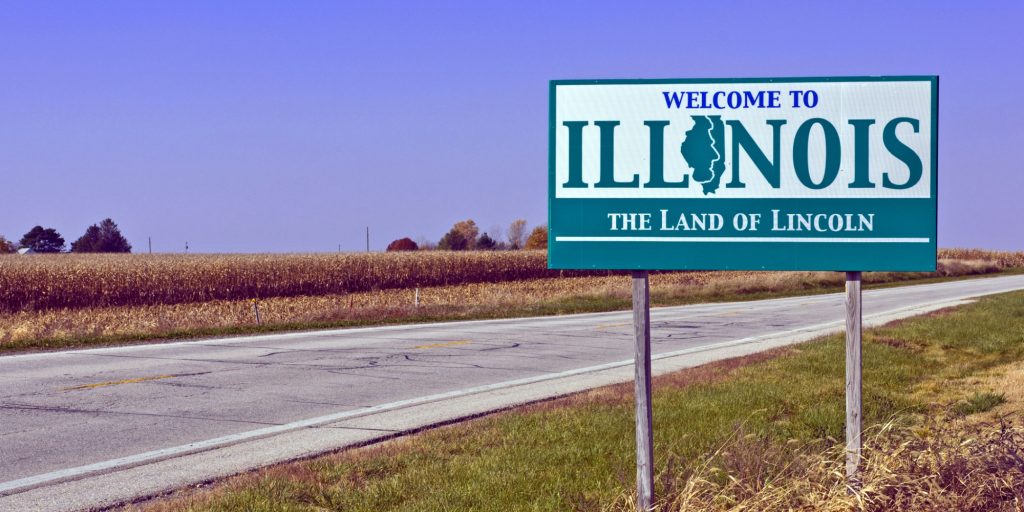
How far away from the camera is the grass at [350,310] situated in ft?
61.4

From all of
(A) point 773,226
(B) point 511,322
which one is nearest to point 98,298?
(B) point 511,322

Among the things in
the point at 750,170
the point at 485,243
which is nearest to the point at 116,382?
the point at 750,170

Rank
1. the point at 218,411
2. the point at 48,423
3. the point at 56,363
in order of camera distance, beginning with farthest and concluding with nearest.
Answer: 1. the point at 56,363
2. the point at 218,411
3. the point at 48,423

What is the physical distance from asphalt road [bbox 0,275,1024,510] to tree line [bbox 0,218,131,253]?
96.1 metres

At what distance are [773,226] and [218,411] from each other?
22.1 ft

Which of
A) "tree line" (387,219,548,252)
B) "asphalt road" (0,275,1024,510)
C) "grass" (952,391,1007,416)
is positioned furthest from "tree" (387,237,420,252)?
"grass" (952,391,1007,416)

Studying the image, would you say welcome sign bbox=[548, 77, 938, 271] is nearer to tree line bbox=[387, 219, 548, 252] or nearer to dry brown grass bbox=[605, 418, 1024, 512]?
dry brown grass bbox=[605, 418, 1024, 512]

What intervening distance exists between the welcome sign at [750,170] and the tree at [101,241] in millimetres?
111298

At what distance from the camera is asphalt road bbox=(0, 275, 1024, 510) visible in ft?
26.3

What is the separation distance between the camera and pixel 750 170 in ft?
17.1

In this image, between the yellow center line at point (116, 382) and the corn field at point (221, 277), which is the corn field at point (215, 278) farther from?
the yellow center line at point (116, 382)

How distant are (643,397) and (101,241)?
112736 millimetres

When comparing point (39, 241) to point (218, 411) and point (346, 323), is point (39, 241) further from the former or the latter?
point (218, 411)

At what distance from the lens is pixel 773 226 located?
17.1ft
